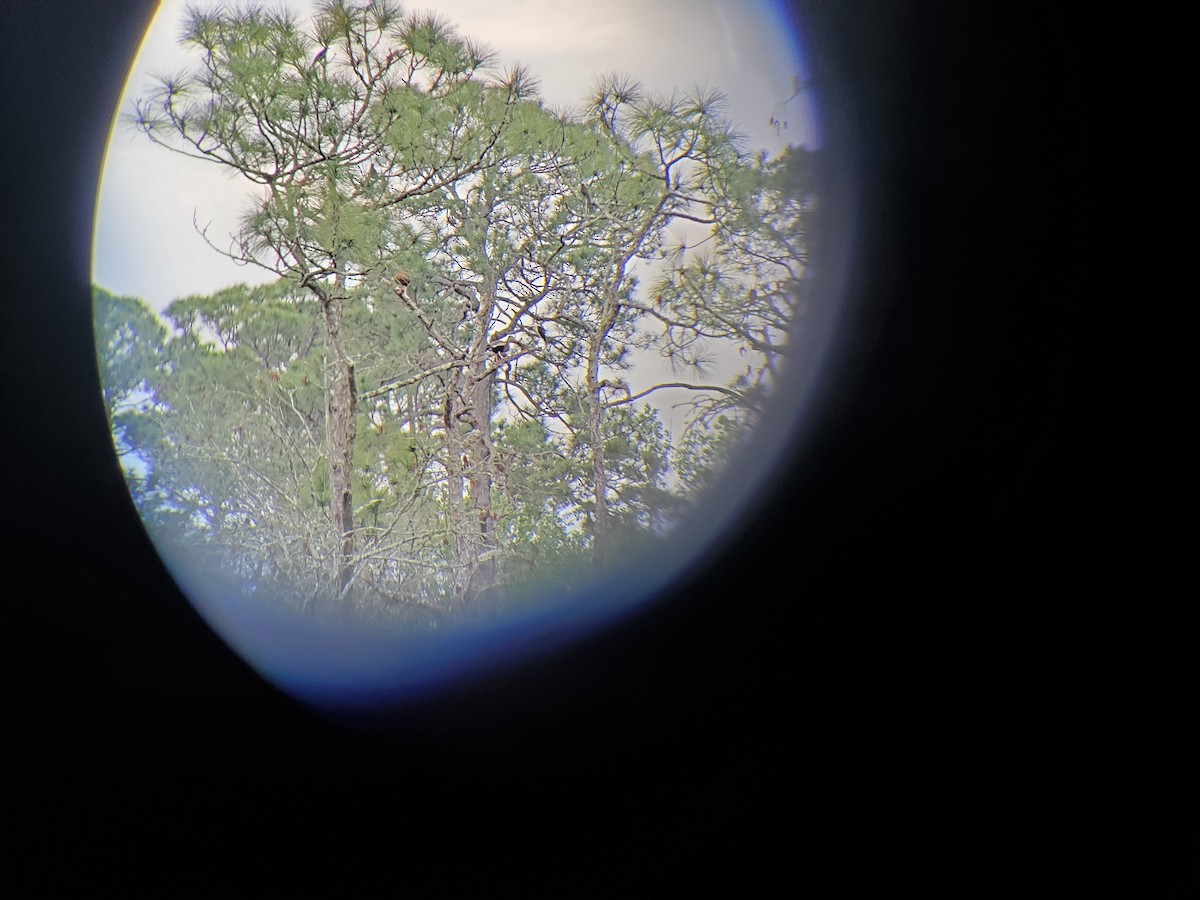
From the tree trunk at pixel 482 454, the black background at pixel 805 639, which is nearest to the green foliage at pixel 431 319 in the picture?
the tree trunk at pixel 482 454

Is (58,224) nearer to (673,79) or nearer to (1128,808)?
(673,79)

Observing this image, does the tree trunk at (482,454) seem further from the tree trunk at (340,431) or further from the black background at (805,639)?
the black background at (805,639)

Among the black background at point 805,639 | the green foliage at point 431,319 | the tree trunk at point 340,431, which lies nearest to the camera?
the black background at point 805,639

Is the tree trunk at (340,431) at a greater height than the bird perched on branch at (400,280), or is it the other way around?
the bird perched on branch at (400,280)

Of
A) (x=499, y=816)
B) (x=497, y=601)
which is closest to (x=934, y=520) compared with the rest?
(x=499, y=816)

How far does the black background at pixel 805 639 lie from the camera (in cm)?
118

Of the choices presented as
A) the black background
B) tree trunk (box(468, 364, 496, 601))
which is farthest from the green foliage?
the black background

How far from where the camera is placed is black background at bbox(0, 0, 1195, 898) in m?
1.18

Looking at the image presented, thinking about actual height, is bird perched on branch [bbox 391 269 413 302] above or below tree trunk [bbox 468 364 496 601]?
above

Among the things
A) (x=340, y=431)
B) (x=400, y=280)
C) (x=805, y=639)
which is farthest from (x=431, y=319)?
(x=805, y=639)

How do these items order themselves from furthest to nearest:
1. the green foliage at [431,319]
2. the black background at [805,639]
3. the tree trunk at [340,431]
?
the tree trunk at [340,431]
the green foliage at [431,319]
the black background at [805,639]

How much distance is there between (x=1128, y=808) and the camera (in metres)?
1.14

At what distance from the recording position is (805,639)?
129cm

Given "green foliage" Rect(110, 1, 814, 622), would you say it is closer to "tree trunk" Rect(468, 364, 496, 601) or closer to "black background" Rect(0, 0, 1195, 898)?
"tree trunk" Rect(468, 364, 496, 601)
